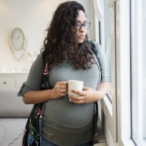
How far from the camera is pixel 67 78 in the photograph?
1.07 metres

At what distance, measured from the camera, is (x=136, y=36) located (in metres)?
0.88

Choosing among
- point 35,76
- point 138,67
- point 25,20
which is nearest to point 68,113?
point 35,76

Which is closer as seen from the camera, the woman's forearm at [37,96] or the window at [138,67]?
the window at [138,67]

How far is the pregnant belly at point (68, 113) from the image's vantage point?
3.49ft

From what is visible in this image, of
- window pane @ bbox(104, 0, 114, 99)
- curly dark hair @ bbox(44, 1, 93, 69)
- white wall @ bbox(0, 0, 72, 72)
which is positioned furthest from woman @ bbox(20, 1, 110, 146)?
white wall @ bbox(0, 0, 72, 72)

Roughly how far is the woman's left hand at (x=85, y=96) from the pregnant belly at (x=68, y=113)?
0.06 meters

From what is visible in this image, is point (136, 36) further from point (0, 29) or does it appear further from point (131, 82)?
point (0, 29)

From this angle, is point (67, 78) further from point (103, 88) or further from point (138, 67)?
point (138, 67)

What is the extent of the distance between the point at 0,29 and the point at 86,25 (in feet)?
11.5

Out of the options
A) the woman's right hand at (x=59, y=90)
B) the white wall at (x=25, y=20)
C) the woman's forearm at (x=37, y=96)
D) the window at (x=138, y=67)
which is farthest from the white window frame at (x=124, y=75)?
the white wall at (x=25, y=20)

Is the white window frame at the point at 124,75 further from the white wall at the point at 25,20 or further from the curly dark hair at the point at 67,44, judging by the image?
the white wall at the point at 25,20

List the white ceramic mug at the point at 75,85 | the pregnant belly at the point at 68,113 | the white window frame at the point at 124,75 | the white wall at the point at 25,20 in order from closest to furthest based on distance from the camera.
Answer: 1. the white window frame at the point at 124,75
2. the white ceramic mug at the point at 75,85
3. the pregnant belly at the point at 68,113
4. the white wall at the point at 25,20

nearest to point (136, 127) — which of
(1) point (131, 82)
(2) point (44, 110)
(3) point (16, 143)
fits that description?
(1) point (131, 82)

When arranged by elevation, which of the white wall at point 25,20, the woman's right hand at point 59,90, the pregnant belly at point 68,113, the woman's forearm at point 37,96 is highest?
the white wall at point 25,20
